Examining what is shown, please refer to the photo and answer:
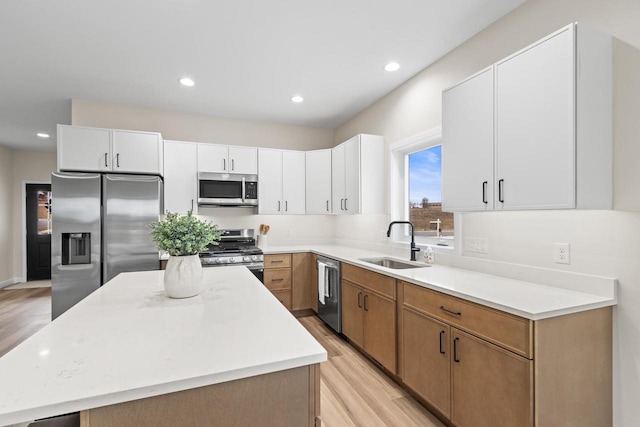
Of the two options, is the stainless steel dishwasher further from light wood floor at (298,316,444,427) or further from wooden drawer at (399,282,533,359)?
wooden drawer at (399,282,533,359)

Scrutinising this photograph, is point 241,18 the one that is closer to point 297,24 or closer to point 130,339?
point 297,24

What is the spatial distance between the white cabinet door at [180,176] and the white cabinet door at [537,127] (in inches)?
133

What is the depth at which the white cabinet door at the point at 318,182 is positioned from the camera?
4195 millimetres

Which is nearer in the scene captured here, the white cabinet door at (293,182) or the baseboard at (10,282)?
the white cabinet door at (293,182)

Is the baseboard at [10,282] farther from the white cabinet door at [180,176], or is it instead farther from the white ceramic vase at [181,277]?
the white ceramic vase at [181,277]

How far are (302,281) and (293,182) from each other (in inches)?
55.1

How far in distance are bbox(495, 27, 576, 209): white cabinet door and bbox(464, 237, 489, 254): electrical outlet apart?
0.55 meters

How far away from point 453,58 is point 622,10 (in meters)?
1.15

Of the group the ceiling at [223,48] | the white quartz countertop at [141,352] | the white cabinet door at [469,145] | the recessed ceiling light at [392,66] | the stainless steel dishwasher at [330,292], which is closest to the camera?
the white quartz countertop at [141,352]

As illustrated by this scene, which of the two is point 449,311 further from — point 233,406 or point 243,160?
point 243,160

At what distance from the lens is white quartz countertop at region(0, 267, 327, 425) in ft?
2.51


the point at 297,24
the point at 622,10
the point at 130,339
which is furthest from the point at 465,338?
the point at 297,24

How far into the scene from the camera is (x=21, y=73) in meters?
2.98

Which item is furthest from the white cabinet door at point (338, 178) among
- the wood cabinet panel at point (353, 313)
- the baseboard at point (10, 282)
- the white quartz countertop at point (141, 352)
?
the baseboard at point (10, 282)
